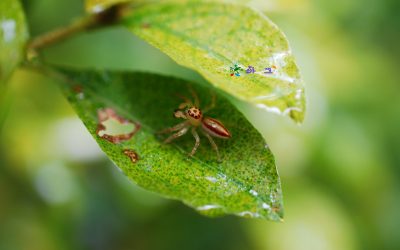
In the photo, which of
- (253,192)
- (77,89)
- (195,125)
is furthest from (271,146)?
(253,192)

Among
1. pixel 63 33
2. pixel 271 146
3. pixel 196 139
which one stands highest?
pixel 63 33

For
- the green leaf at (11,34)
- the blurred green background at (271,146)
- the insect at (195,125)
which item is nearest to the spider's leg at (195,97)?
the insect at (195,125)

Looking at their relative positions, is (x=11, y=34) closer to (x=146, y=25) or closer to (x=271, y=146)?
(x=146, y=25)

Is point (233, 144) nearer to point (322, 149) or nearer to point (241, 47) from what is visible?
point (241, 47)

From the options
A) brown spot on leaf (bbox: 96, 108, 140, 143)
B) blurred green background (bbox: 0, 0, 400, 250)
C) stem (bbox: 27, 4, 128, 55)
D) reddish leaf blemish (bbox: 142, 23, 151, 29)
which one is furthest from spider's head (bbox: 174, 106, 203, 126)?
blurred green background (bbox: 0, 0, 400, 250)

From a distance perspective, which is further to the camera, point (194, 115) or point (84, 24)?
point (84, 24)

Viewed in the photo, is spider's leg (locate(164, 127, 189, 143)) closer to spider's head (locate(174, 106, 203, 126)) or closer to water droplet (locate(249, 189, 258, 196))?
spider's head (locate(174, 106, 203, 126))

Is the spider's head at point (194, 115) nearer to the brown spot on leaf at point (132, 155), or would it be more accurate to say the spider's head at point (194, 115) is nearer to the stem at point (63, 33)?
the brown spot on leaf at point (132, 155)
